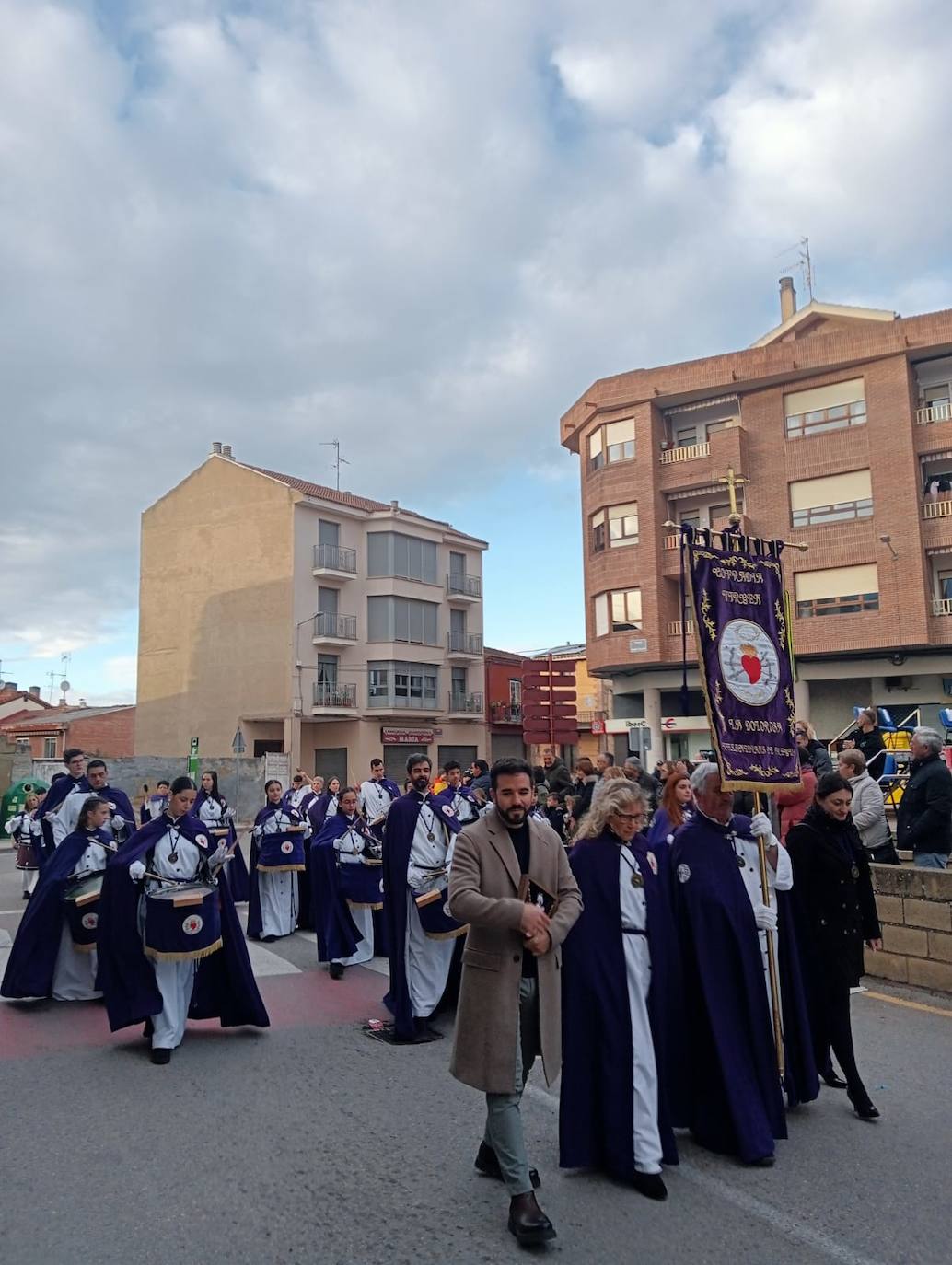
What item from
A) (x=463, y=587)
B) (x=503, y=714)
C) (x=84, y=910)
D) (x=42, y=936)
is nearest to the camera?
(x=84, y=910)

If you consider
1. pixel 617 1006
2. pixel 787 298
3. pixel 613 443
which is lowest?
pixel 617 1006

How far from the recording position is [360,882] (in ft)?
30.3

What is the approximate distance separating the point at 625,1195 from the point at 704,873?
1518mm

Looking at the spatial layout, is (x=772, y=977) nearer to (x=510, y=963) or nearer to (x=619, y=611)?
(x=510, y=963)

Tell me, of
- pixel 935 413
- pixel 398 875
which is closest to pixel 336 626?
pixel 935 413

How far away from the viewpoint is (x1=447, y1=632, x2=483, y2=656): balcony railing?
4856 cm

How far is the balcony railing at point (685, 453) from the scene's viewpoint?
34438 millimetres

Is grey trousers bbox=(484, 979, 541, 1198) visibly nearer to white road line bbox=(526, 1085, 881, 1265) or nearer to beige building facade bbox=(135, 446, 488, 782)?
white road line bbox=(526, 1085, 881, 1265)

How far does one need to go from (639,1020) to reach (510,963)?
32.2 inches

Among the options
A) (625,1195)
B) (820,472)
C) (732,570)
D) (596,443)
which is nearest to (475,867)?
(625,1195)

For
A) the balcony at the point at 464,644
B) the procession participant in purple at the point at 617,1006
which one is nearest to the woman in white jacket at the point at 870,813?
the procession participant in purple at the point at 617,1006

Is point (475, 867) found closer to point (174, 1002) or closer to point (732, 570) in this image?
point (732, 570)

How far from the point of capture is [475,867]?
14.1 feet

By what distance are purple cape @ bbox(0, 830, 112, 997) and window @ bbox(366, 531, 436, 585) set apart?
3837 cm
